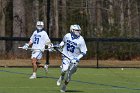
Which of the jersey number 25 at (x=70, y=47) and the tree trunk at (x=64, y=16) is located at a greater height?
the tree trunk at (x=64, y=16)

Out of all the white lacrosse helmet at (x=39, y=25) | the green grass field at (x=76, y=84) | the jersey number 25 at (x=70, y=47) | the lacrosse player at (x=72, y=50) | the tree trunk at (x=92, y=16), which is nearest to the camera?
the lacrosse player at (x=72, y=50)

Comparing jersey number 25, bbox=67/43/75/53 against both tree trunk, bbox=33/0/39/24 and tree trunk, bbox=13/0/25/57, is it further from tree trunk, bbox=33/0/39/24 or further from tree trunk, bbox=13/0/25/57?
tree trunk, bbox=33/0/39/24

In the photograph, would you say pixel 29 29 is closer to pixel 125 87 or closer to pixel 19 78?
pixel 19 78

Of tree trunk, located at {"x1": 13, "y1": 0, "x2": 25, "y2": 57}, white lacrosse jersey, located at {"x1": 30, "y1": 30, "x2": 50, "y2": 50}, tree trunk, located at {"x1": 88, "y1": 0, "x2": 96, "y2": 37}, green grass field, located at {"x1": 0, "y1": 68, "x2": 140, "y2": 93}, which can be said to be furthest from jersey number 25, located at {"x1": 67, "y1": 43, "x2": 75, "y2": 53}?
tree trunk, located at {"x1": 88, "y1": 0, "x2": 96, "y2": 37}

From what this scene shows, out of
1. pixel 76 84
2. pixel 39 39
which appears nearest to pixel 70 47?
pixel 76 84

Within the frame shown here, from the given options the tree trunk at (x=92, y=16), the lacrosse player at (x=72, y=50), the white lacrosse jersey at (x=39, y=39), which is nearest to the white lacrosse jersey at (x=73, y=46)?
the lacrosse player at (x=72, y=50)

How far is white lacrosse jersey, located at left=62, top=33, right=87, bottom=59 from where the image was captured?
1667 centimetres

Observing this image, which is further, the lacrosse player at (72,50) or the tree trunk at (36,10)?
the tree trunk at (36,10)

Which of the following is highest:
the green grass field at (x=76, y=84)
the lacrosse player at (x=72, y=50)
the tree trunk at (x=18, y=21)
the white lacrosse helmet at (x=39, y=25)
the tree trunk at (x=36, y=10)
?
the tree trunk at (x=36, y=10)

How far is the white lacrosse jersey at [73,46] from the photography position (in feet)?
54.7

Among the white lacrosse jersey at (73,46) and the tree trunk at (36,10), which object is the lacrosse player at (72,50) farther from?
the tree trunk at (36,10)

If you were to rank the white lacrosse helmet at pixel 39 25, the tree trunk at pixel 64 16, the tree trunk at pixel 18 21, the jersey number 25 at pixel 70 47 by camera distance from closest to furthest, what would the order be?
the jersey number 25 at pixel 70 47, the white lacrosse helmet at pixel 39 25, the tree trunk at pixel 18 21, the tree trunk at pixel 64 16

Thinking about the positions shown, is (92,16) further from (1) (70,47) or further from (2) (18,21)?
A: (1) (70,47)

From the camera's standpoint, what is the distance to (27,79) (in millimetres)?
21344
